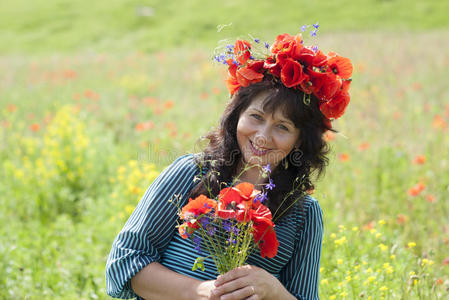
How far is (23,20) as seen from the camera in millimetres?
27391

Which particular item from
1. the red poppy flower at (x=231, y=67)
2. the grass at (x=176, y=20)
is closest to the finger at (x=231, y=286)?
the red poppy flower at (x=231, y=67)

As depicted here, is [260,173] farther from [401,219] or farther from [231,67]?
[401,219]

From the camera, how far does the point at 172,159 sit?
10.1ft

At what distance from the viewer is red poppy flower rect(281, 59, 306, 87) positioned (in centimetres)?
199

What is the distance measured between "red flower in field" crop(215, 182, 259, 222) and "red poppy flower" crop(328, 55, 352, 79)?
732mm

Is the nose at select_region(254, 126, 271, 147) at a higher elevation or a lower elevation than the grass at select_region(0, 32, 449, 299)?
higher

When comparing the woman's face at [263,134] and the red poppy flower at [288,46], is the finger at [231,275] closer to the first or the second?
the woman's face at [263,134]

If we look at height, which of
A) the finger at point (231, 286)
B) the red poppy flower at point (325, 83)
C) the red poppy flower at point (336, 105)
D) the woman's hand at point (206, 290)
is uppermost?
the red poppy flower at point (325, 83)

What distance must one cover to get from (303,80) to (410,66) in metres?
8.13

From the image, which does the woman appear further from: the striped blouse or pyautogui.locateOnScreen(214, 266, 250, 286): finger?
pyautogui.locateOnScreen(214, 266, 250, 286): finger

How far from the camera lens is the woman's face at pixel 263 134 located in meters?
2.04

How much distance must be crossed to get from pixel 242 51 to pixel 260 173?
51 centimetres

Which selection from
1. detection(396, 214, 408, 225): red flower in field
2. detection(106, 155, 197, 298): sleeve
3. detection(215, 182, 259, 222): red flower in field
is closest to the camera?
detection(215, 182, 259, 222): red flower in field

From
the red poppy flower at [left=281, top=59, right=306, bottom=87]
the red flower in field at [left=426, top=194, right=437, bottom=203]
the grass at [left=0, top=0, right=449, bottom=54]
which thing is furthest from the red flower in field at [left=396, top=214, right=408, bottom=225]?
the grass at [left=0, top=0, right=449, bottom=54]
